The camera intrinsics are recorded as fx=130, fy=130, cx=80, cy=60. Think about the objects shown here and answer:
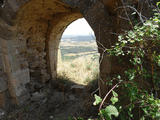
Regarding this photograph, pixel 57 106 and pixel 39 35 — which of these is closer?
pixel 57 106

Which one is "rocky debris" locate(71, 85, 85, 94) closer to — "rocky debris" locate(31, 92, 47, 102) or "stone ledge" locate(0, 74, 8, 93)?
"rocky debris" locate(31, 92, 47, 102)

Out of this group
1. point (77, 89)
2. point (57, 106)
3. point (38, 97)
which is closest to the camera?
point (57, 106)

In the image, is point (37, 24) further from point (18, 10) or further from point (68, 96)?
point (68, 96)

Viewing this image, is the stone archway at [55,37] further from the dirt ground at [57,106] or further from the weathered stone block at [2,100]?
the weathered stone block at [2,100]

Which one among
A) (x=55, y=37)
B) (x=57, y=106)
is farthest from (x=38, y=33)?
(x=57, y=106)

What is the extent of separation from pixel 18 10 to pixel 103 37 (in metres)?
1.88

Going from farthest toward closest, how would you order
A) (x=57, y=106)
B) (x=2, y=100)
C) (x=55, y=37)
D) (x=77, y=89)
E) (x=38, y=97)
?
(x=55, y=37) → (x=77, y=89) → (x=38, y=97) → (x=57, y=106) → (x=2, y=100)

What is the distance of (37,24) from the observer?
12.4 feet

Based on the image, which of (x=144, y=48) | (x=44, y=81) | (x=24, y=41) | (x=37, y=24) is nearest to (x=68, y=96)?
(x=44, y=81)

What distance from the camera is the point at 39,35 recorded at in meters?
4.05

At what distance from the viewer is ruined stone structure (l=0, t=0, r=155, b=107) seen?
220cm

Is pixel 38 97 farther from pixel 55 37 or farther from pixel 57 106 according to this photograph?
pixel 55 37

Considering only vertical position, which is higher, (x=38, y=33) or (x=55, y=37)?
(x=38, y=33)

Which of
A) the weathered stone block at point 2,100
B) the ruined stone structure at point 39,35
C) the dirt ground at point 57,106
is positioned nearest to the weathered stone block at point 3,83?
the ruined stone structure at point 39,35
